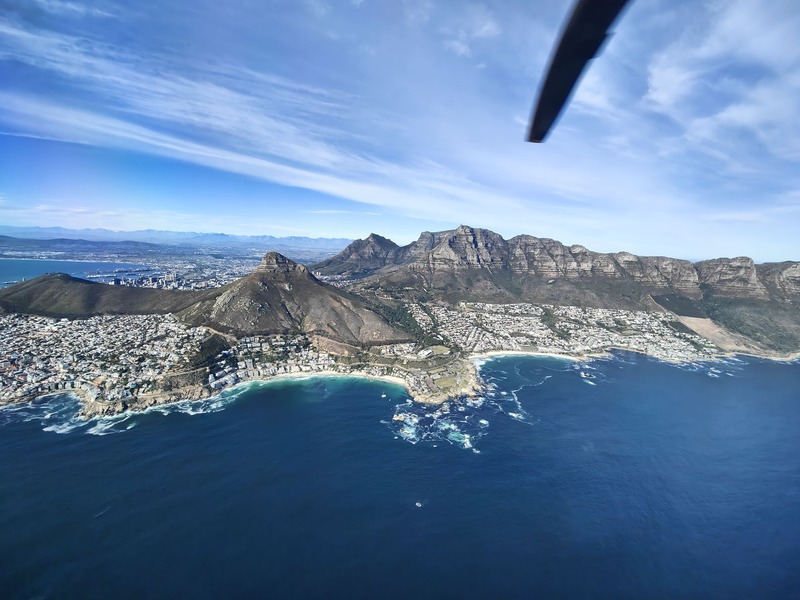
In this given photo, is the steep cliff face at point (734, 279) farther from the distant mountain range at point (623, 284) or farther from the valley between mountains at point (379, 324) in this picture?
the valley between mountains at point (379, 324)

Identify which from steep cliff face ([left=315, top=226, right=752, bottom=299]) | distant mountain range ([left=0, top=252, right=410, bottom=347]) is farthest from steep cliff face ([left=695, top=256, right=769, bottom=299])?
distant mountain range ([left=0, top=252, right=410, bottom=347])

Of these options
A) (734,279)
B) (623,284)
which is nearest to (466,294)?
(623,284)

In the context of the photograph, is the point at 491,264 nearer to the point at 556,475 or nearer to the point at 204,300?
the point at 204,300

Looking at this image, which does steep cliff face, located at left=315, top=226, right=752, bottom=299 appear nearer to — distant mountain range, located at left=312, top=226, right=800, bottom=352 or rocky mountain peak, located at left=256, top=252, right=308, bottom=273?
distant mountain range, located at left=312, top=226, right=800, bottom=352

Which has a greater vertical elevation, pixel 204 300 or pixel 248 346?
pixel 204 300

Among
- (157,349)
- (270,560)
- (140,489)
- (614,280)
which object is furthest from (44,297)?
(614,280)

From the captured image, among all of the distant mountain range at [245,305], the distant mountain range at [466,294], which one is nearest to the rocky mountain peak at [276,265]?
the distant mountain range at [245,305]
